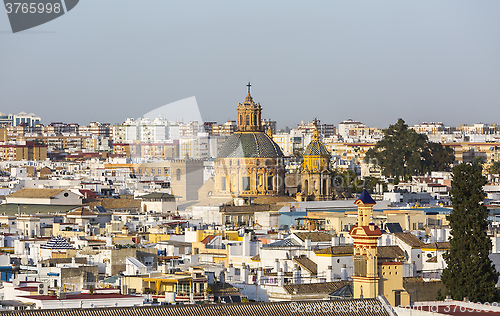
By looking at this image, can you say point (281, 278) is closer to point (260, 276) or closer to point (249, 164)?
point (260, 276)

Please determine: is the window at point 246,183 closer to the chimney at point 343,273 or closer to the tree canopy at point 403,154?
the tree canopy at point 403,154

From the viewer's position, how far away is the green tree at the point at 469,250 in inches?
1080

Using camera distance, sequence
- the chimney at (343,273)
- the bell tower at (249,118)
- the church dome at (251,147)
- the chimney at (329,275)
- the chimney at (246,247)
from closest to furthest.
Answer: the chimney at (329,275), the chimney at (343,273), the chimney at (246,247), the church dome at (251,147), the bell tower at (249,118)

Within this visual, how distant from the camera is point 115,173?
11225 cm

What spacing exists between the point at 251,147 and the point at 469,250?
41741 mm

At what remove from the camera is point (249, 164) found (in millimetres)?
68812

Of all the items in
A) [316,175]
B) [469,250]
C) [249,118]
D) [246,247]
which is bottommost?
[246,247]

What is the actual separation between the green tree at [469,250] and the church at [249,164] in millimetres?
39285

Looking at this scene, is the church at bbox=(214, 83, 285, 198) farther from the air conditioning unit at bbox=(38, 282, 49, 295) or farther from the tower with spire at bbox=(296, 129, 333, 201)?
the air conditioning unit at bbox=(38, 282, 49, 295)

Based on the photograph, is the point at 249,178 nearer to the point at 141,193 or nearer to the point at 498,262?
the point at 141,193

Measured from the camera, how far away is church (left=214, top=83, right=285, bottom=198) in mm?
68812

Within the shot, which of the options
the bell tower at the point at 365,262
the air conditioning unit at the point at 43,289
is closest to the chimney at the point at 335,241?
the bell tower at the point at 365,262

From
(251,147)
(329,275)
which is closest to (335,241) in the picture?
(329,275)

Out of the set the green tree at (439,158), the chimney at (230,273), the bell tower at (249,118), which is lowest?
the chimney at (230,273)
